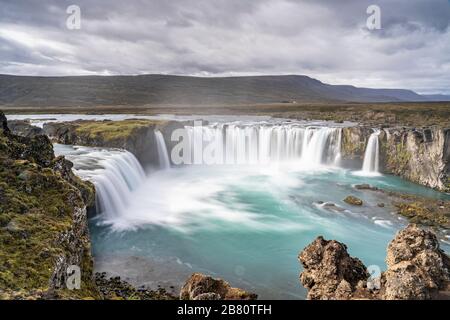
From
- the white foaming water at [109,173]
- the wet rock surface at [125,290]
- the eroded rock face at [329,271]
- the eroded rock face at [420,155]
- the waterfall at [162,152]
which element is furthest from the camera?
the waterfall at [162,152]

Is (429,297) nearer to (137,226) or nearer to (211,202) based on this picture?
(137,226)

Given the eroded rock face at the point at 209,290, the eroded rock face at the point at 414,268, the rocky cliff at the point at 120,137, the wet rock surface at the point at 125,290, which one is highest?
the rocky cliff at the point at 120,137

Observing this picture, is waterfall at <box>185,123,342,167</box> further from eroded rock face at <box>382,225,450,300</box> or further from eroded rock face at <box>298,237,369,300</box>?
eroded rock face at <box>382,225,450,300</box>

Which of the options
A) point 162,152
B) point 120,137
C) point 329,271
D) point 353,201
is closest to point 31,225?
point 329,271

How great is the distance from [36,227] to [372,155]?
4499cm

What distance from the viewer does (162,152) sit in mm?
49031

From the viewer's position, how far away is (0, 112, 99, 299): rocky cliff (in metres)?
7.80

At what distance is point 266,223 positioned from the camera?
27.5 metres

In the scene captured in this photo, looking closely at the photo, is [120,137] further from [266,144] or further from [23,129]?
[266,144]

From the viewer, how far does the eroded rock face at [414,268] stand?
24.6ft

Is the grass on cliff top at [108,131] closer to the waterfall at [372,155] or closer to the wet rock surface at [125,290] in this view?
the wet rock surface at [125,290]

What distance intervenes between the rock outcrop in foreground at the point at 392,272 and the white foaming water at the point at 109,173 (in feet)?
65.2

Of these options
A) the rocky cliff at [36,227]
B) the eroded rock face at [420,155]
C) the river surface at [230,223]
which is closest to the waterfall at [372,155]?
the eroded rock face at [420,155]
